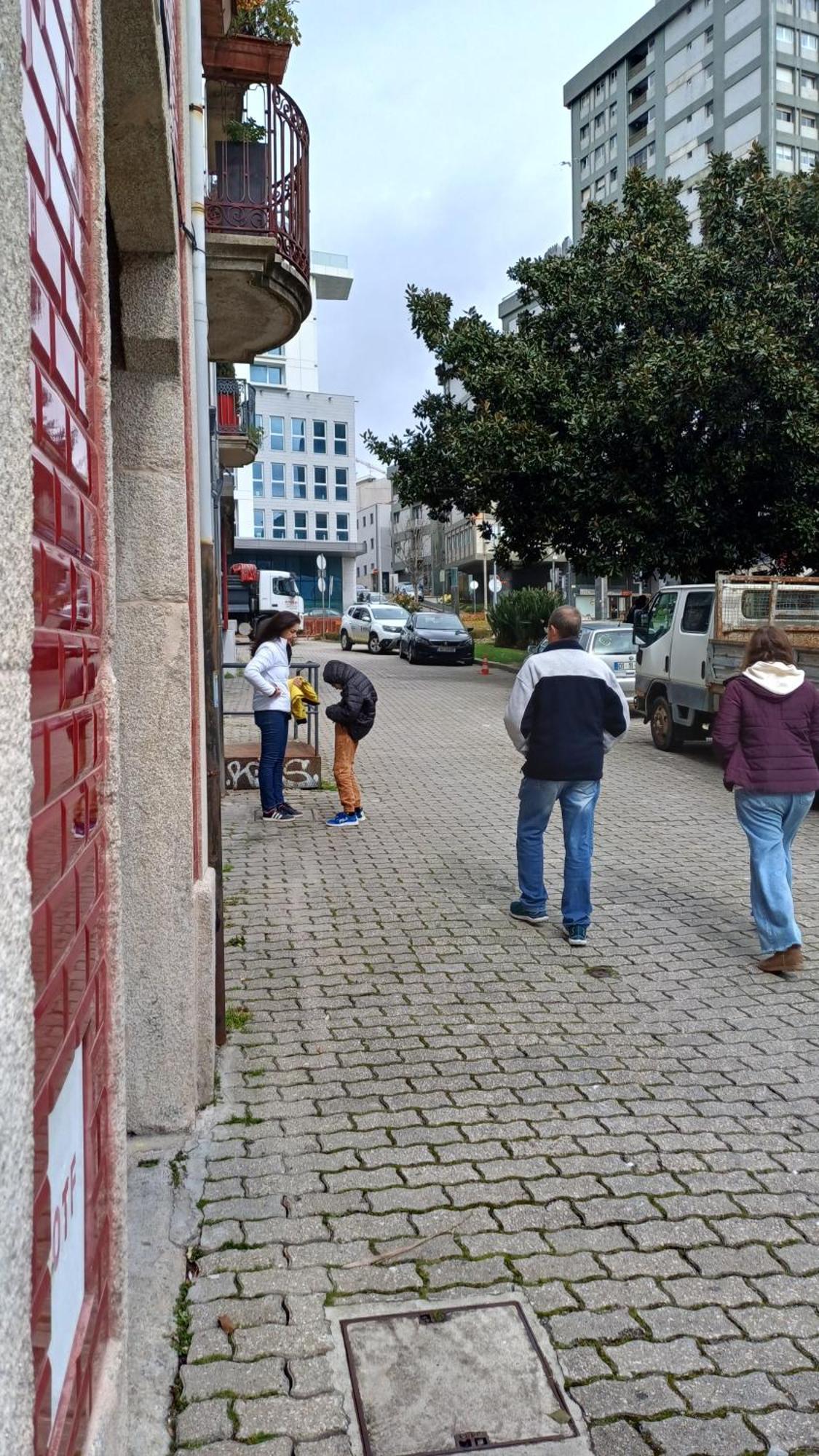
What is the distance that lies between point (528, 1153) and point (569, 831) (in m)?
3.01

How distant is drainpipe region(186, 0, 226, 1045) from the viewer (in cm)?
534

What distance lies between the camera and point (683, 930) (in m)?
7.63

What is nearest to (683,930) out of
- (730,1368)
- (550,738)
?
(550,738)

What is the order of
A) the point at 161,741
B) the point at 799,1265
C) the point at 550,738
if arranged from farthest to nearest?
the point at 550,738 → the point at 161,741 → the point at 799,1265

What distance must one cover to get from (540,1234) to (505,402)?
22460mm

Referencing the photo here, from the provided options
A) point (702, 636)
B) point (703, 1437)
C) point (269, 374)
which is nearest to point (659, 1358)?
point (703, 1437)

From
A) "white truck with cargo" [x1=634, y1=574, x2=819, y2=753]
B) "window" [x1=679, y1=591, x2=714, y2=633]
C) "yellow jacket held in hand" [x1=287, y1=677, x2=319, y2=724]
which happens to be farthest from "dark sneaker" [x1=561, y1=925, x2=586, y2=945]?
"window" [x1=679, y1=591, x2=714, y2=633]

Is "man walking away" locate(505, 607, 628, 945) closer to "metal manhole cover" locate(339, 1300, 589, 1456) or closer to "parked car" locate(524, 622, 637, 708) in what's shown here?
"metal manhole cover" locate(339, 1300, 589, 1456)

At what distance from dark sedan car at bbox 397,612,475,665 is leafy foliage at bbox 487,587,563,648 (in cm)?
173

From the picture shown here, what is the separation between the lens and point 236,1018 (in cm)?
589

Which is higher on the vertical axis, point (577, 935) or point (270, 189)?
point (270, 189)

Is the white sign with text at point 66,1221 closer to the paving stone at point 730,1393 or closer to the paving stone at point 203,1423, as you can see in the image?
the paving stone at point 203,1423

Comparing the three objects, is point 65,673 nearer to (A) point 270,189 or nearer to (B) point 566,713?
(B) point 566,713

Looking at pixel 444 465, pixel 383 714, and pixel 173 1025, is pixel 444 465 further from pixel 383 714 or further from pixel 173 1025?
pixel 173 1025
